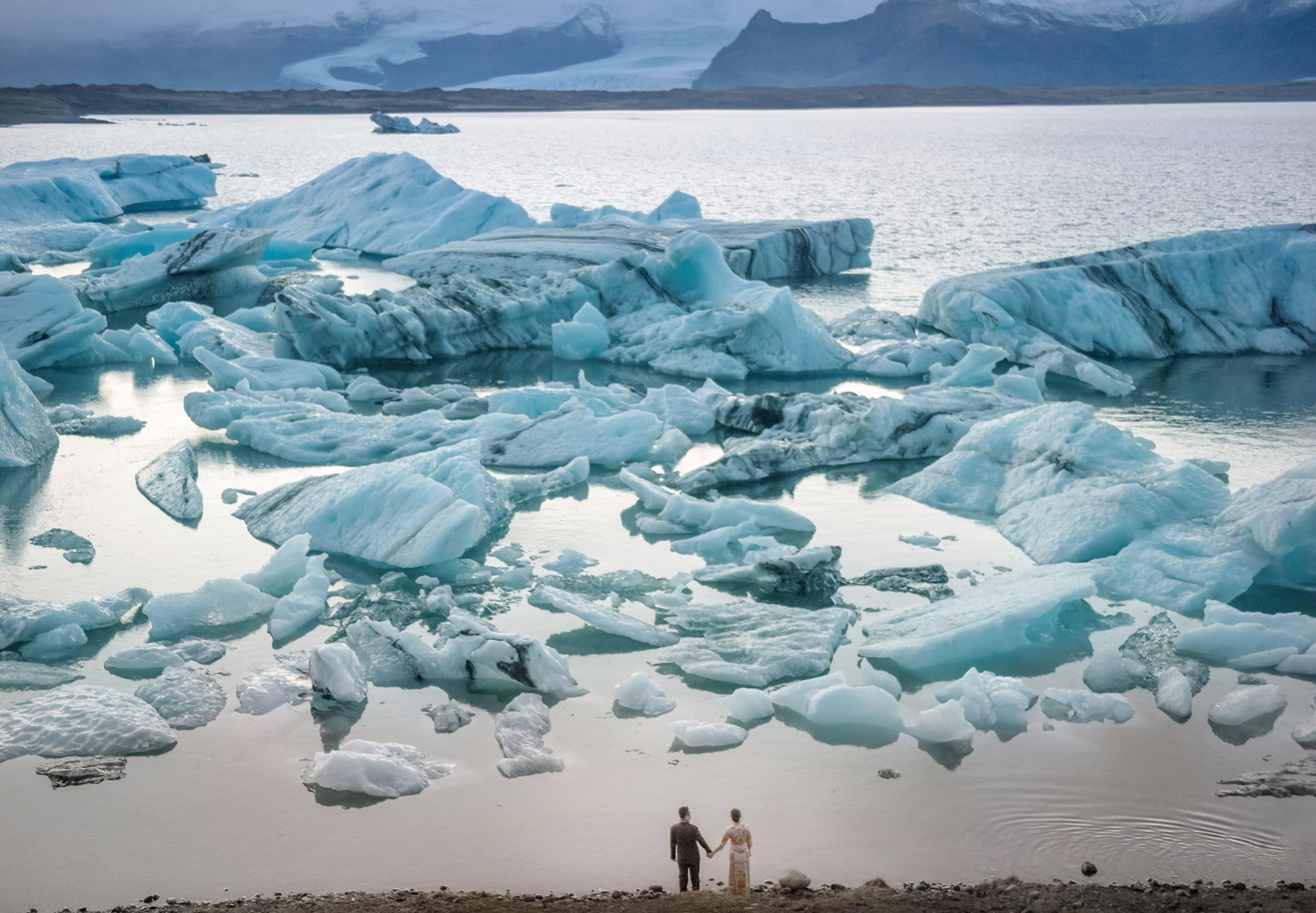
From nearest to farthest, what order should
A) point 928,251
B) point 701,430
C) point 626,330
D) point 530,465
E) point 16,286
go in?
point 530,465, point 701,430, point 16,286, point 626,330, point 928,251

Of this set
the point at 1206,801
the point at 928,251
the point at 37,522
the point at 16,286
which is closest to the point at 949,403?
the point at 1206,801

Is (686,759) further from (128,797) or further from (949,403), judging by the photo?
(949,403)

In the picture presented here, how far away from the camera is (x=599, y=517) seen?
22.0ft

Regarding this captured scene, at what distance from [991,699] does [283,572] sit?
343cm

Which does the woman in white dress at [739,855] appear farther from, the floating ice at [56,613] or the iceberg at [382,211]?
the iceberg at [382,211]

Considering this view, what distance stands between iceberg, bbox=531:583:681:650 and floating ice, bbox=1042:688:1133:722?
1650 millimetres

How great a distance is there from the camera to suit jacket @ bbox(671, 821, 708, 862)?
10.4 ft

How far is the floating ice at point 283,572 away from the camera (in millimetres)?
5496

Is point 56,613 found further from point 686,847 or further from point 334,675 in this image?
point 686,847

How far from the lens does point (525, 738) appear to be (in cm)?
418

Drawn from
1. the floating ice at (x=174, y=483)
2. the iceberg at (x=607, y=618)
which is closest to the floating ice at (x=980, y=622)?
the iceberg at (x=607, y=618)

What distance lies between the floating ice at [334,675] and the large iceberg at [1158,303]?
26.2 feet

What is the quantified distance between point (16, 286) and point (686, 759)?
9.20 metres

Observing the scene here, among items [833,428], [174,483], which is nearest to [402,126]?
[833,428]
